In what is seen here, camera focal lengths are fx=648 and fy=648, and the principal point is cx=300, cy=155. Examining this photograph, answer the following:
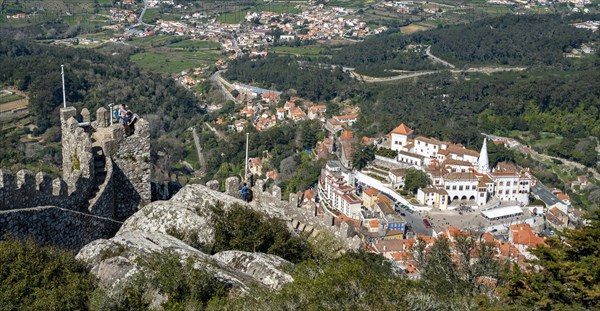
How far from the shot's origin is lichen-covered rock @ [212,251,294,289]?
7.99 metres

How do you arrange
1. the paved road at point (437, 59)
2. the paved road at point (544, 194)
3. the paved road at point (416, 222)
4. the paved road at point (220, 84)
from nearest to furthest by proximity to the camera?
the paved road at point (416, 222) → the paved road at point (544, 194) → the paved road at point (220, 84) → the paved road at point (437, 59)

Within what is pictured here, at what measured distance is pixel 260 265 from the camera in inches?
329

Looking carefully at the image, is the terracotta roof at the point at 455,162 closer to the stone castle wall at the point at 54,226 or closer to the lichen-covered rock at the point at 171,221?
the lichen-covered rock at the point at 171,221

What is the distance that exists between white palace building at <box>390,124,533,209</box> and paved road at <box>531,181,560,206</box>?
1.33m

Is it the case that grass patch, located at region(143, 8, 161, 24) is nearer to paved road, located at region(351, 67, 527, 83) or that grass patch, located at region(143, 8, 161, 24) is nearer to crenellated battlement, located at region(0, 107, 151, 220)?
paved road, located at region(351, 67, 527, 83)

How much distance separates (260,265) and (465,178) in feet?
127

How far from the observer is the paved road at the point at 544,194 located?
46.4 meters

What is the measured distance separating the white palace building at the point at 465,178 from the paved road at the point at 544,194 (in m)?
1.33

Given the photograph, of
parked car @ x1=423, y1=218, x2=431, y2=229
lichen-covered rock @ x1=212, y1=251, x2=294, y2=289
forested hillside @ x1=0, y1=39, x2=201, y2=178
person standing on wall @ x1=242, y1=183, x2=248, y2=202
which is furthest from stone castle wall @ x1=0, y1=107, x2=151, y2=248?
parked car @ x1=423, y1=218, x2=431, y2=229

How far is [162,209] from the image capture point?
9.95m

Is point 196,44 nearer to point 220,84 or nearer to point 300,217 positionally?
point 220,84

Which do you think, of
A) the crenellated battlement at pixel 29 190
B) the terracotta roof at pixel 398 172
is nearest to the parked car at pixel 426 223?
the terracotta roof at pixel 398 172

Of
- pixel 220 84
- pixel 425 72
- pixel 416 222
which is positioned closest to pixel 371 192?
pixel 416 222

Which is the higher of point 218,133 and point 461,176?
point 461,176
